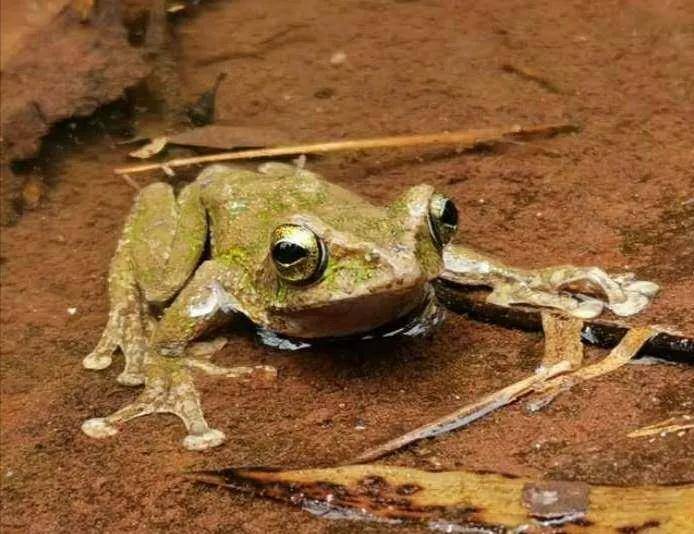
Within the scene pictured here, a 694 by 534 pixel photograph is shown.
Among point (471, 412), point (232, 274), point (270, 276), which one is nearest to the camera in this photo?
point (471, 412)

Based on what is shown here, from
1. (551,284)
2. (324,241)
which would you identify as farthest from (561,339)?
(324,241)

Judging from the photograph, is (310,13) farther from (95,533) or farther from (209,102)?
(95,533)

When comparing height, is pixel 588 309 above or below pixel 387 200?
above

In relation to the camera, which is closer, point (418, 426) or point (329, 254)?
point (418, 426)

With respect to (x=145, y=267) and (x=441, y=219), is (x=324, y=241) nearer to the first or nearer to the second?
(x=441, y=219)

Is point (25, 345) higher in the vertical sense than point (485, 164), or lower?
lower

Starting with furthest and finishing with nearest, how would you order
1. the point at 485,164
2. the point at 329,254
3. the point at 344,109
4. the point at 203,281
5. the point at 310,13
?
the point at 310,13, the point at 344,109, the point at 485,164, the point at 203,281, the point at 329,254

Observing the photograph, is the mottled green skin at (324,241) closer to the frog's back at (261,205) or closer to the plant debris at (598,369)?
the frog's back at (261,205)

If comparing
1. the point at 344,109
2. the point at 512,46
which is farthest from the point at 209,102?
the point at 512,46
